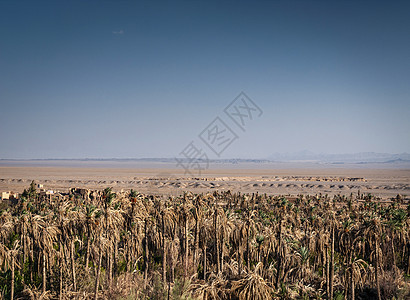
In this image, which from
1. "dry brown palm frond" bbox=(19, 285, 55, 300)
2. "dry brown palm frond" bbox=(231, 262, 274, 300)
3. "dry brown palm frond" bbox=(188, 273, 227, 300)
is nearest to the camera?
"dry brown palm frond" bbox=(231, 262, 274, 300)

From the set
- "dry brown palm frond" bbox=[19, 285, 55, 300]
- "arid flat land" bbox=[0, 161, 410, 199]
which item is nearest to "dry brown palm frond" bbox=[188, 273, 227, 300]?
"dry brown palm frond" bbox=[19, 285, 55, 300]

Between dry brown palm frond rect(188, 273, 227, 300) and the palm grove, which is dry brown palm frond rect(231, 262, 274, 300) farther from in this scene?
dry brown palm frond rect(188, 273, 227, 300)

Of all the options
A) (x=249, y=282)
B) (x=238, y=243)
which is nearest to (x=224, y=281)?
(x=249, y=282)

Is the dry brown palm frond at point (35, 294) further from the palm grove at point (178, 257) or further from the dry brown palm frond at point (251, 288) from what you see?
the dry brown palm frond at point (251, 288)

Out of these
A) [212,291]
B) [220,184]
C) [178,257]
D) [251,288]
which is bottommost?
[220,184]

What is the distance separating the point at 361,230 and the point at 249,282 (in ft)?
23.0

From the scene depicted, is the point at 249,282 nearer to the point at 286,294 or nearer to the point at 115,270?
the point at 286,294

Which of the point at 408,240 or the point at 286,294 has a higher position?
the point at 408,240

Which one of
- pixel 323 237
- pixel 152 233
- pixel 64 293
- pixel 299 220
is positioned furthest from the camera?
pixel 299 220

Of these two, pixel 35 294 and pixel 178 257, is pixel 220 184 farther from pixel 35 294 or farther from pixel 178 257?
pixel 35 294

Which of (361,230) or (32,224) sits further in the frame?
(361,230)

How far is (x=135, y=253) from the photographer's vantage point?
2148 cm

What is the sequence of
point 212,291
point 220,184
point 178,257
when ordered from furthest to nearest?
point 220,184 → point 178,257 → point 212,291

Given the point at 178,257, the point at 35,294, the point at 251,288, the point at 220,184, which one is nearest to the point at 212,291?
the point at 251,288
